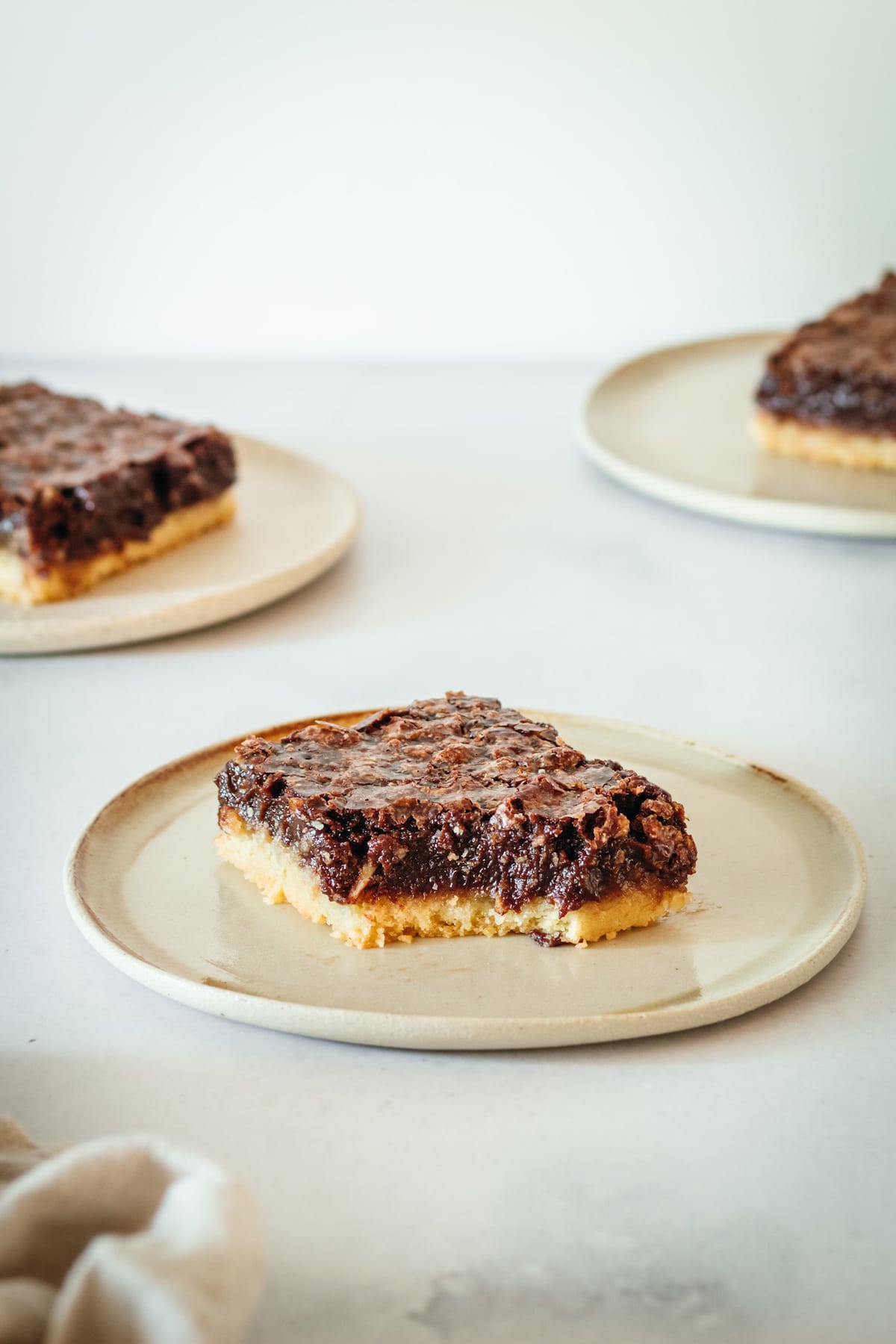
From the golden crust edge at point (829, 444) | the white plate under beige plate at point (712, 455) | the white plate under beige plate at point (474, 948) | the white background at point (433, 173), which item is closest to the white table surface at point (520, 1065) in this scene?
the white plate under beige plate at point (474, 948)

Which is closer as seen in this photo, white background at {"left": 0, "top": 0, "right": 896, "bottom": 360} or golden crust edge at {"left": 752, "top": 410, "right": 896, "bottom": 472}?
golden crust edge at {"left": 752, "top": 410, "right": 896, "bottom": 472}

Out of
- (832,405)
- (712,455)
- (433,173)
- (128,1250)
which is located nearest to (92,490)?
(712,455)

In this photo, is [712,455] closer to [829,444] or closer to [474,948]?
[829,444]

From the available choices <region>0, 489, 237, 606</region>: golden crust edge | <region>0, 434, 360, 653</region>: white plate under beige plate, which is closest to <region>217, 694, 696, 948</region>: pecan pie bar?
<region>0, 434, 360, 653</region>: white plate under beige plate

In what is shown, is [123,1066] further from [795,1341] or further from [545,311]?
[545,311]

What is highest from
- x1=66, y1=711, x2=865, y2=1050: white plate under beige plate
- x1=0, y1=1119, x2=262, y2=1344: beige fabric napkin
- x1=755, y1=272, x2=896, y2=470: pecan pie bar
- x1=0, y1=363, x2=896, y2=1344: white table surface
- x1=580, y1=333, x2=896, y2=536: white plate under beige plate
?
x1=755, y1=272, x2=896, y2=470: pecan pie bar

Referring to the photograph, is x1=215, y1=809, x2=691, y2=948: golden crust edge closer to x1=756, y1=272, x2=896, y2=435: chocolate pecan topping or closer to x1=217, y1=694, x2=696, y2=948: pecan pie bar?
x1=217, y1=694, x2=696, y2=948: pecan pie bar
